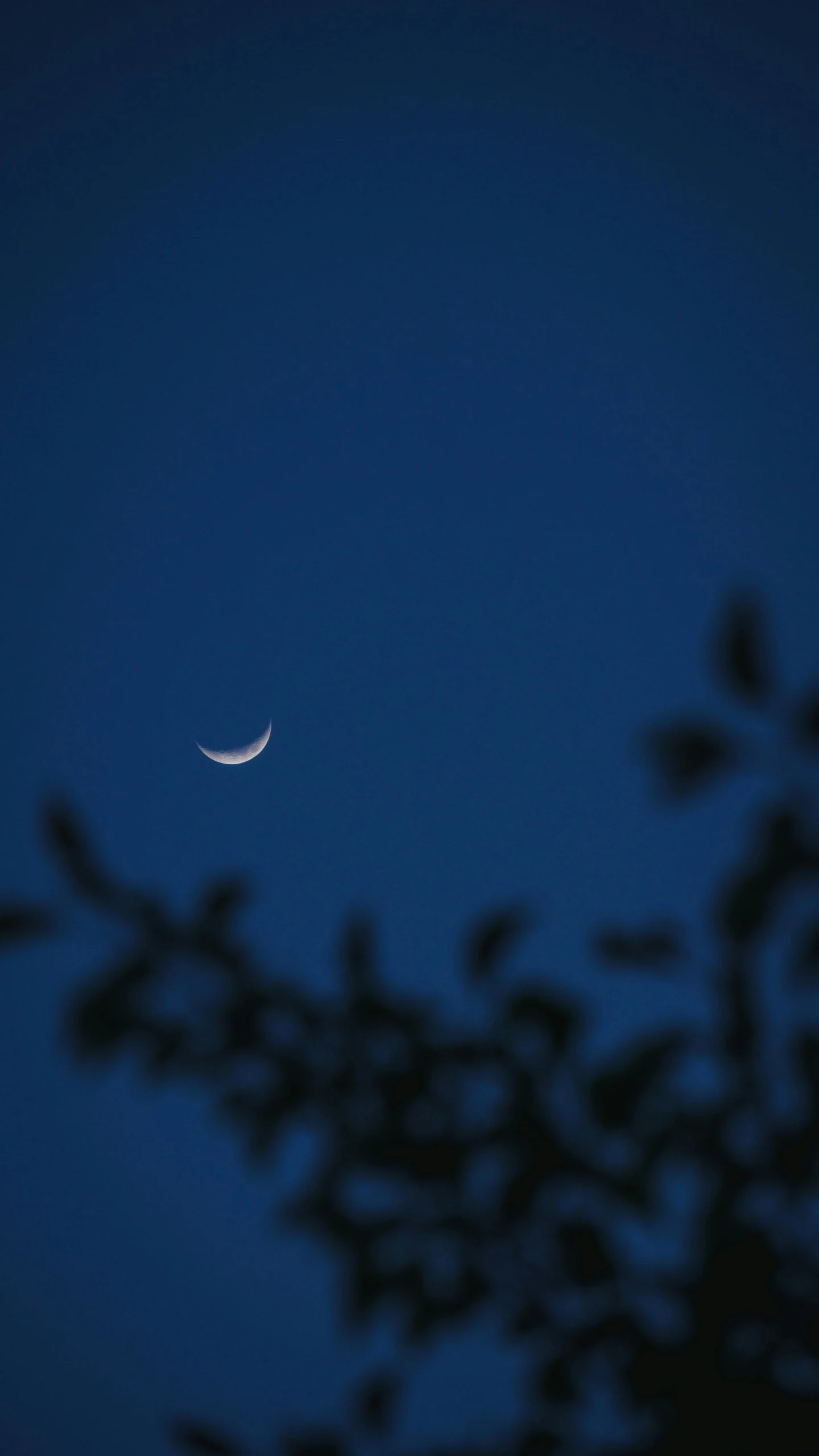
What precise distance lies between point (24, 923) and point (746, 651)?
1.64 meters

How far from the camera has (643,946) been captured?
1.64 metres

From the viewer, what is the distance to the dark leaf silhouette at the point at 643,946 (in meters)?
1.63

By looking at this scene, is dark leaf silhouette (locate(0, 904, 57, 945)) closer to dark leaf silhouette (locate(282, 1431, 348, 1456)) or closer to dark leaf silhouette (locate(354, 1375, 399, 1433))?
dark leaf silhouette (locate(282, 1431, 348, 1456))

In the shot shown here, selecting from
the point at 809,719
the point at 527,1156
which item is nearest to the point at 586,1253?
the point at 527,1156

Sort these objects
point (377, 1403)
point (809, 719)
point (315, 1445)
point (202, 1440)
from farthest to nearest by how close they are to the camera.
Result: point (377, 1403) → point (315, 1445) → point (202, 1440) → point (809, 719)

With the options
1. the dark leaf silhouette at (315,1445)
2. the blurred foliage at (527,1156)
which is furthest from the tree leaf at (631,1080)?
the dark leaf silhouette at (315,1445)

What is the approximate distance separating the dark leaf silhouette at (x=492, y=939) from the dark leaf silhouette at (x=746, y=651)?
34.9 inches

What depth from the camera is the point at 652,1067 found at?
1.55m

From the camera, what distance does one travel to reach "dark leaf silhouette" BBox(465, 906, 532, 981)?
6.39ft

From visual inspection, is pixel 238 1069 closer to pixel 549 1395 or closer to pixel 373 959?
pixel 373 959

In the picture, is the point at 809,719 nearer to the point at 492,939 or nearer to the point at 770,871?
the point at 770,871

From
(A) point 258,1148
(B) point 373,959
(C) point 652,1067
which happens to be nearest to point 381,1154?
(A) point 258,1148

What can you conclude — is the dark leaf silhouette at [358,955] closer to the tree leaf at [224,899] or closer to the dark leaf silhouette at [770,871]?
the tree leaf at [224,899]

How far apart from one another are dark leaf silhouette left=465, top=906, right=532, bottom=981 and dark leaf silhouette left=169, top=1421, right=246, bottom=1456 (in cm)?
113
